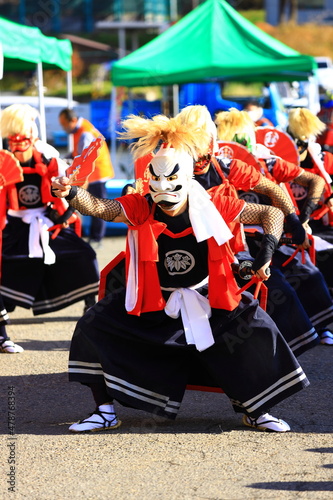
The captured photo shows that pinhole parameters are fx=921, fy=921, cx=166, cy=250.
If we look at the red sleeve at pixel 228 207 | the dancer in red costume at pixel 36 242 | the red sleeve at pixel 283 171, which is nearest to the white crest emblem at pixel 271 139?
the red sleeve at pixel 283 171

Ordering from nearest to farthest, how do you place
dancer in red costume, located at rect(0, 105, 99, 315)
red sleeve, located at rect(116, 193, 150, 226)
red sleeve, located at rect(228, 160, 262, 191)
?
red sleeve, located at rect(116, 193, 150, 226) < red sleeve, located at rect(228, 160, 262, 191) < dancer in red costume, located at rect(0, 105, 99, 315)

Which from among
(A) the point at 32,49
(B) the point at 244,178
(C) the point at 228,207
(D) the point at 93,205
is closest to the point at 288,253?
(B) the point at 244,178

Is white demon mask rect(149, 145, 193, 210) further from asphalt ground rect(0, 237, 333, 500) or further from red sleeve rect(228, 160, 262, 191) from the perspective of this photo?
asphalt ground rect(0, 237, 333, 500)

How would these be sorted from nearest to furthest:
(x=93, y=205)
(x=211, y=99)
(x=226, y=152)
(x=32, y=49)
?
(x=93, y=205) < (x=226, y=152) < (x=32, y=49) < (x=211, y=99)

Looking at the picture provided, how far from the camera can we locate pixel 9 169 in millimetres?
6270

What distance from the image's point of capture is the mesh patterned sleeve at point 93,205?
14.0 feet

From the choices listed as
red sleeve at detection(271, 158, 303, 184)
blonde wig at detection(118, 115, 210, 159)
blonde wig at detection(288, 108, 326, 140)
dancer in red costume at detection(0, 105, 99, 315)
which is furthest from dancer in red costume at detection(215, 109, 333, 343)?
blonde wig at detection(118, 115, 210, 159)

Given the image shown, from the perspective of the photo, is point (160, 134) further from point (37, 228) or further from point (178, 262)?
point (37, 228)

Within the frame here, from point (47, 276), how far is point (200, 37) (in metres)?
5.05

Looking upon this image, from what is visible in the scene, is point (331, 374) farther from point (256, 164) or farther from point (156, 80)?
point (156, 80)

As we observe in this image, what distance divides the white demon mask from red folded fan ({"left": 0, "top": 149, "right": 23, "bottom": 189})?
211 cm

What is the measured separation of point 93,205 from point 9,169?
2.08m

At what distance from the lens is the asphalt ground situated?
12.1 ft

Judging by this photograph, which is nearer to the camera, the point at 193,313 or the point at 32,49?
the point at 193,313
